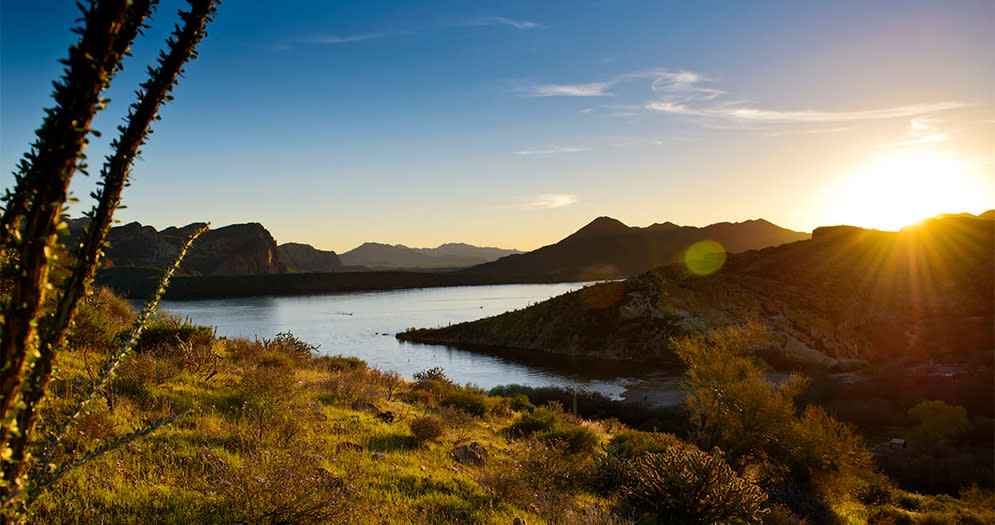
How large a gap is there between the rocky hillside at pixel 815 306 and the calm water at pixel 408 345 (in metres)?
5.78

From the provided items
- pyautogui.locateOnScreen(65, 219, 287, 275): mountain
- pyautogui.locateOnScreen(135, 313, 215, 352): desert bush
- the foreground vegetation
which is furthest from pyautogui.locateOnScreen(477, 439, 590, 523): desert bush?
pyautogui.locateOnScreen(65, 219, 287, 275): mountain

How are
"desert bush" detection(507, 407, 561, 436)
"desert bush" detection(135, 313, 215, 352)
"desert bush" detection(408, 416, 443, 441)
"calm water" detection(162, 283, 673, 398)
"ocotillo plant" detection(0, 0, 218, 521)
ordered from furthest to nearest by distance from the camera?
"calm water" detection(162, 283, 673, 398), "desert bush" detection(507, 407, 561, 436), "desert bush" detection(135, 313, 215, 352), "desert bush" detection(408, 416, 443, 441), "ocotillo plant" detection(0, 0, 218, 521)

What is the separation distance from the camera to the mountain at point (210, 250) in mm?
153750

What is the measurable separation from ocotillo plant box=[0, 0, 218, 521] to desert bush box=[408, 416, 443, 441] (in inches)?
282

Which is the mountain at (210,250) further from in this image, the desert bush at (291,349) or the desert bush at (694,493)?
the desert bush at (694,493)

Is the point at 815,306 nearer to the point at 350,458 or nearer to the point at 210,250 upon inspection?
the point at 350,458

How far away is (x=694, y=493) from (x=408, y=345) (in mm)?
47542

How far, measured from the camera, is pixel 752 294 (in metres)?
50.3

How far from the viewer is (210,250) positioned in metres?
176

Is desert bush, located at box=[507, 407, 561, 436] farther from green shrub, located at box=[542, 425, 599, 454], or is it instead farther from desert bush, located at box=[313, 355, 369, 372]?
desert bush, located at box=[313, 355, 369, 372]

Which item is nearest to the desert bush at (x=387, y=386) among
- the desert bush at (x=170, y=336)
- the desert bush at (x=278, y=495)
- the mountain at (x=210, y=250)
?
the desert bush at (x=170, y=336)

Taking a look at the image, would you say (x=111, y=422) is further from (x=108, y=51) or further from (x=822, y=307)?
(x=822, y=307)

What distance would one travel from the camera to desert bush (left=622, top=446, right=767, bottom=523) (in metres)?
7.05

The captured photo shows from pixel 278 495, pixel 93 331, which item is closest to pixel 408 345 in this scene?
pixel 93 331
